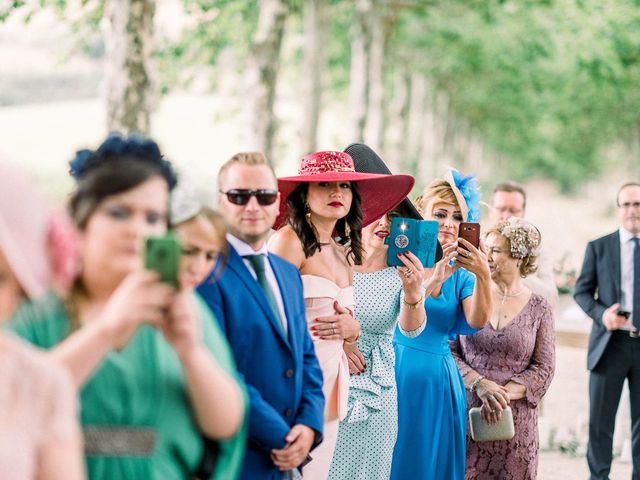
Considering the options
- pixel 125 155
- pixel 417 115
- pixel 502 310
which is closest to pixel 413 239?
pixel 502 310

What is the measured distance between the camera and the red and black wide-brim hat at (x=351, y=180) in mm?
5371

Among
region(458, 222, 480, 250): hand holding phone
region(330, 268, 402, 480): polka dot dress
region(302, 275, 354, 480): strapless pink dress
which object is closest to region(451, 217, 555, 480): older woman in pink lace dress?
region(458, 222, 480, 250): hand holding phone

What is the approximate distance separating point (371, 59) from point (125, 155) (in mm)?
23138

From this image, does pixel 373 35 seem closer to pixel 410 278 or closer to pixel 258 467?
pixel 410 278

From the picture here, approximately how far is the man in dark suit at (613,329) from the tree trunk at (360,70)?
13717 mm

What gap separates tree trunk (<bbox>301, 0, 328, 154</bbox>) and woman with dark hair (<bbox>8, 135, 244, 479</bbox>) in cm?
1549

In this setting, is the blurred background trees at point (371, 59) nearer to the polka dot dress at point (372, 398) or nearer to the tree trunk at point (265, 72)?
the tree trunk at point (265, 72)

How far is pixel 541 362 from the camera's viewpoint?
661 cm

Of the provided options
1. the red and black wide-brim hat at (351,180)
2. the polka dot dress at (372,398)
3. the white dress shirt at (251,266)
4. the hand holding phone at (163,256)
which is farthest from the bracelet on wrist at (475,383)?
the hand holding phone at (163,256)

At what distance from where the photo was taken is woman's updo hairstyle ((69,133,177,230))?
8.77 ft

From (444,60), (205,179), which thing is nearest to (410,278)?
(205,179)

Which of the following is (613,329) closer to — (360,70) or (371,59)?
(360,70)

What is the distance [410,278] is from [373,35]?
805 inches

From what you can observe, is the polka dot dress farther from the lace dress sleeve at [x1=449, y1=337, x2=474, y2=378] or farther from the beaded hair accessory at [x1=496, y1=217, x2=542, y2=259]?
the beaded hair accessory at [x1=496, y1=217, x2=542, y2=259]
